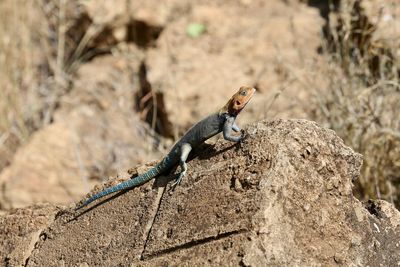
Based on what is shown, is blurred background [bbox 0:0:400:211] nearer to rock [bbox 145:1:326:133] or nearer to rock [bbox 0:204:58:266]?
rock [bbox 145:1:326:133]

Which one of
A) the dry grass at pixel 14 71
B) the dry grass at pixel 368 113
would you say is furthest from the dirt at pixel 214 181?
the dry grass at pixel 14 71

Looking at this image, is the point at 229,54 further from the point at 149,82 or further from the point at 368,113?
the point at 368,113

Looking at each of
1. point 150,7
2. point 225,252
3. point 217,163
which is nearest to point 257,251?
point 225,252

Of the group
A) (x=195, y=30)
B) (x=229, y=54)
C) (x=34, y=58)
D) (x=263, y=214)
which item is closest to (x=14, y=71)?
(x=34, y=58)

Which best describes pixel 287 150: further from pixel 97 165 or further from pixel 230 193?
pixel 97 165

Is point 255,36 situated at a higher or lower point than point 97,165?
higher

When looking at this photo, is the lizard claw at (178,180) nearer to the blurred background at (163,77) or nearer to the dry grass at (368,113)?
the dry grass at (368,113)

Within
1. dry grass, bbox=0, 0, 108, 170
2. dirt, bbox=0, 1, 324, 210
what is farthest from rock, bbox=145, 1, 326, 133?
dry grass, bbox=0, 0, 108, 170
